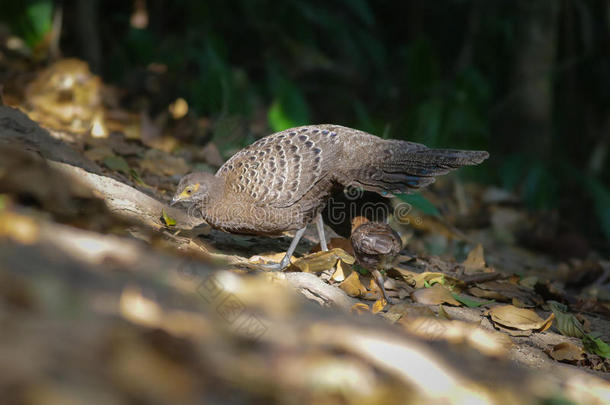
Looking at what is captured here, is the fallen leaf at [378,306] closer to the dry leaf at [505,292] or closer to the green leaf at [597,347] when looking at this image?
the dry leaf at [505,292]

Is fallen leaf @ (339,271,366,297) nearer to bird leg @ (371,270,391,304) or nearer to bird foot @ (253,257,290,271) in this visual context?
bird leg @ (371,270,391,304)

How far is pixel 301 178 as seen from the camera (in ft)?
12.5

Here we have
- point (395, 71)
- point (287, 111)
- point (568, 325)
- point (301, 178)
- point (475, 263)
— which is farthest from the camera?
point (395, 71)

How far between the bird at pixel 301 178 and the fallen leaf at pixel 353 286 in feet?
1.38

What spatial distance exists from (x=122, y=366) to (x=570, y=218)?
853 centimetres

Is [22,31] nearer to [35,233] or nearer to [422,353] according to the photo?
[35,233]

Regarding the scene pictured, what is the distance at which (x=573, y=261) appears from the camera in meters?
6.30

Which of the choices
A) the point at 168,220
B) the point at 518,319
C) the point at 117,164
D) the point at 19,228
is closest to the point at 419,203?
the point at 518,319

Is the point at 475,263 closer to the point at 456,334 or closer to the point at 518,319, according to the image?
the point at 518,319

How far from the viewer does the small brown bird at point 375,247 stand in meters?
3.49

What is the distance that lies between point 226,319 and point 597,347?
84.5 inches

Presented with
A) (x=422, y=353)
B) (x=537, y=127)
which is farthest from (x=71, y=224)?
(x=537, y=127)

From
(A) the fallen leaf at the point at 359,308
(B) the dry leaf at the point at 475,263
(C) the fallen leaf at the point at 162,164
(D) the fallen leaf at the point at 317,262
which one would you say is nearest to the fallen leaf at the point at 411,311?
(A) the fallen leaf at the point at 359,308

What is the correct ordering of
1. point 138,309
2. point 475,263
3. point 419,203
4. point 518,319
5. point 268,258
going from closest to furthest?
point 138,309
point 518,319
point 268,258
point 475,263
point 419,203
